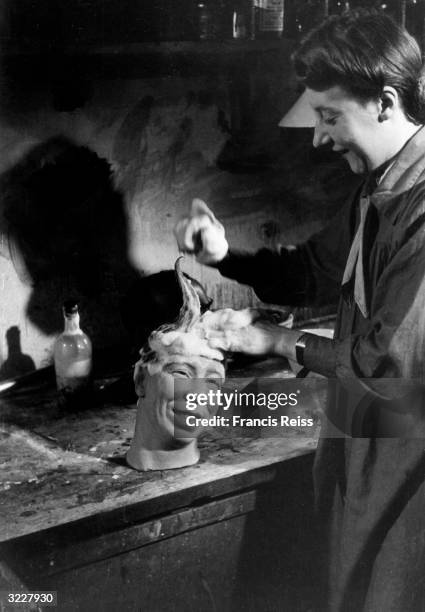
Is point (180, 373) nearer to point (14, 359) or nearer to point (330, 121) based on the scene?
point (330, 121)

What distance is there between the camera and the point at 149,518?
1.99 metres

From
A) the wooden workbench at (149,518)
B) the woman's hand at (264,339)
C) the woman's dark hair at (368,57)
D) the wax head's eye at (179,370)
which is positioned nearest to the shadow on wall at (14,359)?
the wooden workbench at (149,518)

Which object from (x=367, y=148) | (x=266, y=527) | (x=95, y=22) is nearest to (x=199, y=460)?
(x=266, y=527)

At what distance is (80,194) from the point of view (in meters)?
2.64

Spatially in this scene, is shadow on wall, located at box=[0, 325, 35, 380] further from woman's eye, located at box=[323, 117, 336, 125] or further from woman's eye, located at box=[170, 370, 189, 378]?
woman's eye, located at box=[323, 117, 336, 125]

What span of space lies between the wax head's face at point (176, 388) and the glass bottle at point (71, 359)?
59cm

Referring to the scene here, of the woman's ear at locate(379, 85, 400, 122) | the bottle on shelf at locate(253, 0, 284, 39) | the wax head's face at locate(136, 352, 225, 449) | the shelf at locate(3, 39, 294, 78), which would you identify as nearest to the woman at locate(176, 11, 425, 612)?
the woman's ear at locate(379, 85, 400, 122)

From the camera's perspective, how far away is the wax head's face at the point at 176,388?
1.95m

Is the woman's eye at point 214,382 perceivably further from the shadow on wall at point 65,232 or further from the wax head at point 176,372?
the shadow on wall at point 65,232

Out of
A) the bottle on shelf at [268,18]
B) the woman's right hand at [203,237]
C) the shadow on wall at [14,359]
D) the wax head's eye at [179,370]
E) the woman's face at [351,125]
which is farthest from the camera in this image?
the shadow on wall at [14,359]

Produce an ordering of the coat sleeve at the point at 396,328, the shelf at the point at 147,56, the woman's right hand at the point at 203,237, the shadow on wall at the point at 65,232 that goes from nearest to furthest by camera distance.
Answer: the coat sleeve at the point at 396,328
the woman's right hand at the point at 203,237
the shelf at the point at 147,56
the shadow on wall at the point at 65,232

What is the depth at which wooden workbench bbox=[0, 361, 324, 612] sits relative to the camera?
74.2 inches

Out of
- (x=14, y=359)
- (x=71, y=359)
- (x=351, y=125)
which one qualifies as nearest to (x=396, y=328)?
(x=351, y=125)

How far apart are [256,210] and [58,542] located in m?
1.49
